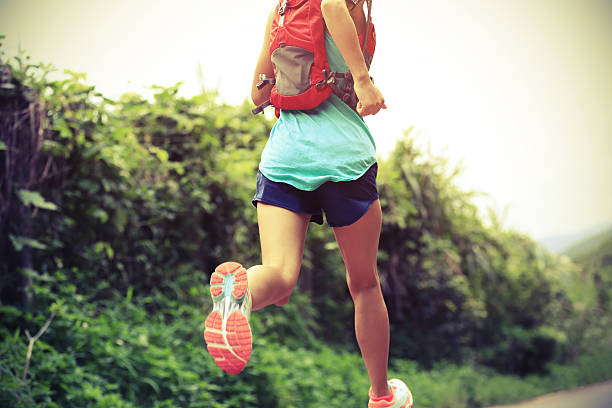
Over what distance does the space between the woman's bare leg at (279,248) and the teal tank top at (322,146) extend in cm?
11

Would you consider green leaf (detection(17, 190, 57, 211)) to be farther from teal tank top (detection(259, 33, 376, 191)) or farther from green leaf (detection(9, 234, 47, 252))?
teal tank top (detection(259, 33, 376, 191))

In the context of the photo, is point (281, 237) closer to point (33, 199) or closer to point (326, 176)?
point (326, 176)

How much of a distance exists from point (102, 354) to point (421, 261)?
5.60 m

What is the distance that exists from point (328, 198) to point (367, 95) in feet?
1.13

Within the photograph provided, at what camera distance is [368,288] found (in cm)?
212

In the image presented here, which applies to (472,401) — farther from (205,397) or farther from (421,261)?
(205,397)

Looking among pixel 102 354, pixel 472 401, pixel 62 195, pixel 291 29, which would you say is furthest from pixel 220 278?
pixel 472 401

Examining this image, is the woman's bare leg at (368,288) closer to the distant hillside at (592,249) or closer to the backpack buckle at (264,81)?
the backpack buckle at (264,81)

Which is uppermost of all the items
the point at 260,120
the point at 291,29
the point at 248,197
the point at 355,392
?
the point at 291,29

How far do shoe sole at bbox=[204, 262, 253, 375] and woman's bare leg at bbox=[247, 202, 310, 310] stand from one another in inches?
5.7

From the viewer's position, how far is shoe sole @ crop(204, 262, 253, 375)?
163 cm

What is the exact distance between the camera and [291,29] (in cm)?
194

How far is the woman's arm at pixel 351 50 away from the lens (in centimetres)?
183

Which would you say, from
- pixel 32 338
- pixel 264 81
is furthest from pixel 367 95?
pixel 32 338
